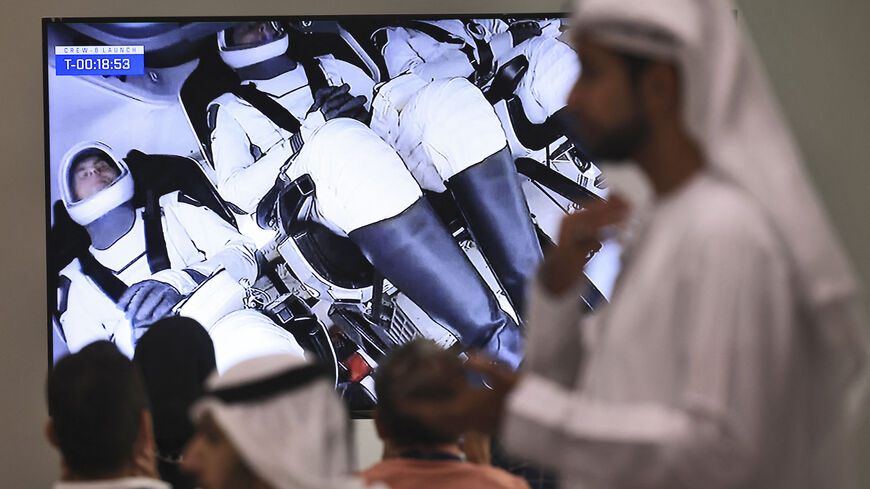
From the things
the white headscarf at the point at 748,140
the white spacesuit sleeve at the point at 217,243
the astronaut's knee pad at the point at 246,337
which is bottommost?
the astronaut's knee pad at the point at 246,337

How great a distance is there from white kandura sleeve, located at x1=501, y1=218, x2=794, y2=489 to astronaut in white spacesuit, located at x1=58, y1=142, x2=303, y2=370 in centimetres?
331

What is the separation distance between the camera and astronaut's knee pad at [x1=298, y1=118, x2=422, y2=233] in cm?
455

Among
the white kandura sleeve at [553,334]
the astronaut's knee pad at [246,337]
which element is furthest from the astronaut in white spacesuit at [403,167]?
the white kandura sleeve at [553,334]

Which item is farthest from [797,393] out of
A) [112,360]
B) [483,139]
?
[483,139]

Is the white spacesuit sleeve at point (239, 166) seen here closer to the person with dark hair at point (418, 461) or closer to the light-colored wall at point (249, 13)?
the light-colored wall at point (249, 13)

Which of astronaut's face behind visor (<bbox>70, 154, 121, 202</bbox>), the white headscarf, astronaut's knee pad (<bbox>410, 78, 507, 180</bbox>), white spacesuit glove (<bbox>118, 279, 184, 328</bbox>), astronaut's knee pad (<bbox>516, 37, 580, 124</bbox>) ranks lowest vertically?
white spacesuit glove (<bbox>118, 279, 184, 328</bbox>)

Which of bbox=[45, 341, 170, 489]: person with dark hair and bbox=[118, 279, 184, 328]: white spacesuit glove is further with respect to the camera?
bbox=[118, 279, 184, 328]: white spacesuit glove

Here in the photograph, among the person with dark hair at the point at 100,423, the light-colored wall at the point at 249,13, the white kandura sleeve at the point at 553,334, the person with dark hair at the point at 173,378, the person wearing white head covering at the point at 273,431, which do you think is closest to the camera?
the white kandura sleeve at the point at 553,334

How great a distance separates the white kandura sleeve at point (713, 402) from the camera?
4.26 feet

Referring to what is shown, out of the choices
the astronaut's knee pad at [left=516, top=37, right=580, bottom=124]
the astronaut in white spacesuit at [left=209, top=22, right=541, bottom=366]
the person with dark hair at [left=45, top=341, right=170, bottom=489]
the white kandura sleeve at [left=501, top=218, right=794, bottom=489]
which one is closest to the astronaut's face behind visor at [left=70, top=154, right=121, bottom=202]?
the astronaut in white spacesuit at [left=209, top=22, right=541, bottom=366]

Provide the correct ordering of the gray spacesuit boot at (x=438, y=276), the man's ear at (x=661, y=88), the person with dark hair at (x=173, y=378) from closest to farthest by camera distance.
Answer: the man's ear at (x=661, y=88) < the person with dark hair at (x=173, y=378) < the gray spacesuit boot at (x=438, y=276)

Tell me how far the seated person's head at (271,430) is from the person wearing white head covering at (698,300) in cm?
28

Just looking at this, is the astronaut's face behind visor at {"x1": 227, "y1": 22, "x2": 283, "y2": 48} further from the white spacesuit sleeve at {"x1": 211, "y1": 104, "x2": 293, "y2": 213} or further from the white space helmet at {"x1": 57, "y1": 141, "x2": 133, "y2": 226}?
the white space helmet at {"x1": 57, "y1": 141, "x2": 133, "y2": 226}

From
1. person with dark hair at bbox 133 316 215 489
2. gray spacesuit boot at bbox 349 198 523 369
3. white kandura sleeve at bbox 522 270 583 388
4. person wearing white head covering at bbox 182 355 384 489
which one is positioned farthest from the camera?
gray spacesuit boot at bbox 349 198 523 369
